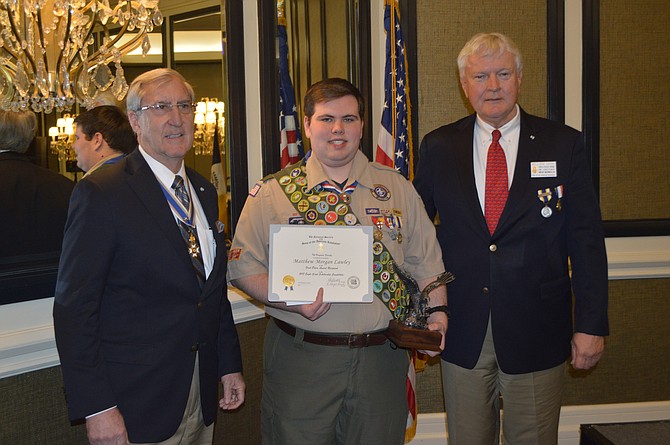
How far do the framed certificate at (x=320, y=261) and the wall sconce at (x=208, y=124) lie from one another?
3.68 feet

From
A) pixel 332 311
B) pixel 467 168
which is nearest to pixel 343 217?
pixel 332 311

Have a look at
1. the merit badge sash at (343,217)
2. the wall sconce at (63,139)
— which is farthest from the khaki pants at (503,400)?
the wall sconce at (63,139)

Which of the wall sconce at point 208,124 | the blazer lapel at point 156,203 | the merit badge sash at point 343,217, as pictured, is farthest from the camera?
the wall sconce at point 208,124

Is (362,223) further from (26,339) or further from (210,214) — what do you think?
(26,339)

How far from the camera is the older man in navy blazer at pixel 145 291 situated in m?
1.84

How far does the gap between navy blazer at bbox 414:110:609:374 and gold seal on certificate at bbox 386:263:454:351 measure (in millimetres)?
183

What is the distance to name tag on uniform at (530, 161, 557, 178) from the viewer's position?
250 centimetres

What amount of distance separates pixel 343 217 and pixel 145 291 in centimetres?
71

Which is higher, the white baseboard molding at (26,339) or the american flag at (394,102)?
the american flag at (394,102)

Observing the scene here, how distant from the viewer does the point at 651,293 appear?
4000 millimetres

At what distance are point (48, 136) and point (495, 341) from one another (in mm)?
1893

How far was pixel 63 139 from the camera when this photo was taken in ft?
9.04

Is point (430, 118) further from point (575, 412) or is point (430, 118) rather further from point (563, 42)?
point (575, 412)

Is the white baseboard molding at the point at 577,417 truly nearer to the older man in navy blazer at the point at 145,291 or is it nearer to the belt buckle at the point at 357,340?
the belt buckle at the point at 357,340
